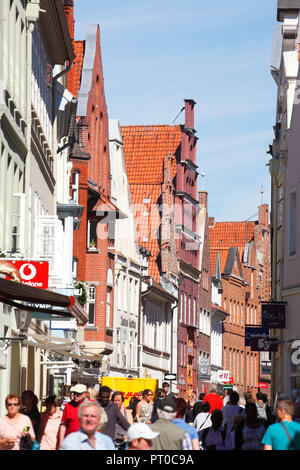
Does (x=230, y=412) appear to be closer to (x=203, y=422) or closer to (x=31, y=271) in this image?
(x=203, y=422)

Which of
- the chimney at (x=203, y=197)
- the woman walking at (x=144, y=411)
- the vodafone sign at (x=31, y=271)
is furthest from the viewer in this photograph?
the chimney at (x=203, y=197)

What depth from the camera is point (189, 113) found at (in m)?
73.4

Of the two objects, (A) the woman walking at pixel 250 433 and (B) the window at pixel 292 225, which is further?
(B) the window at pixel 292 225

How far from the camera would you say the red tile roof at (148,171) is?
67938 mm

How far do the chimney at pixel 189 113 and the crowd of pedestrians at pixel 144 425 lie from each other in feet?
171

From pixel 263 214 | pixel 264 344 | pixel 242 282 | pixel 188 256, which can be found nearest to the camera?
pixel 264 344

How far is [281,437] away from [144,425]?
2.17 meters

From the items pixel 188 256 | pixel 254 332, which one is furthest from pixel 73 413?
pixel 188 256

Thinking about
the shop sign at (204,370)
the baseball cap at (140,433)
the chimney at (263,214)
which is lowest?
the baseball cap at (140,433)

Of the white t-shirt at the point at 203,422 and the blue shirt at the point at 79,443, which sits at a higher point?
the white t-shirt at the point at 203,422

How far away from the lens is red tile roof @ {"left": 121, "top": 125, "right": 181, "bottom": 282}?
67.9 metres

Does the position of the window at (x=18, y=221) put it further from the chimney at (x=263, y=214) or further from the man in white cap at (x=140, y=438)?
the chimney at (x=263, y=214)

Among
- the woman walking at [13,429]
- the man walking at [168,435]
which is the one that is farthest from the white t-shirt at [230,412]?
the man walking at [168,435]

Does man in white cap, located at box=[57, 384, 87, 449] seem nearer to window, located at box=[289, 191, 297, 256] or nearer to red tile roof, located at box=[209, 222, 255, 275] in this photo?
window, located at box=[289, 191, 297, 256]
